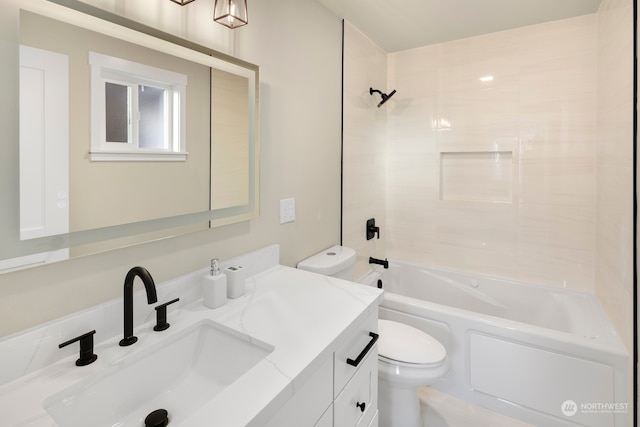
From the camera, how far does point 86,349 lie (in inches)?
33.7

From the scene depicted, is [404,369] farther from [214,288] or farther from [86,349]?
[86,349]

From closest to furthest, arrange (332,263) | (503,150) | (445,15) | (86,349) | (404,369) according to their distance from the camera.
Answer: (86,349) < (404,369) < (332,263) < (445,15) < (503,150)

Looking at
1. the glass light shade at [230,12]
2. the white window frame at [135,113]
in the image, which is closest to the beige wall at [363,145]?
the glass light shade at [230,12]

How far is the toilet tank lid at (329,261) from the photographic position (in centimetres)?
178

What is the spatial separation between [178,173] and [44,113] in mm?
406

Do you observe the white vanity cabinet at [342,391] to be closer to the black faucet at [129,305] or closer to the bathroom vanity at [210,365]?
the bathroom vanity at [210,365]

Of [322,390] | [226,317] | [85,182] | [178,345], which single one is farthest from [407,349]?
[85,182]

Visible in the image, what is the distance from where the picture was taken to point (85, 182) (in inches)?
36.3

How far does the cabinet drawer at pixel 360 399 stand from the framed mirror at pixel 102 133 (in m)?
0.78

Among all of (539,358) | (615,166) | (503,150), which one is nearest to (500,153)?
(503,150)

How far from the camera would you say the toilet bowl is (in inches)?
61.7

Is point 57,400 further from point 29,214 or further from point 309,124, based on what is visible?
point 309,124

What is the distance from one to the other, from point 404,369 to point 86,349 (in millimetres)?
1301

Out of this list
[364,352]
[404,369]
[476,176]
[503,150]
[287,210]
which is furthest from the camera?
[476,176]
